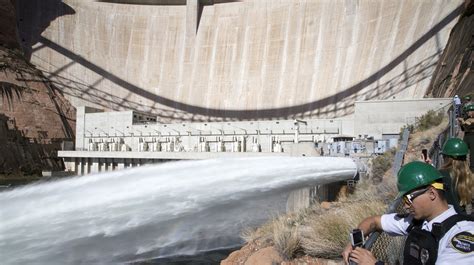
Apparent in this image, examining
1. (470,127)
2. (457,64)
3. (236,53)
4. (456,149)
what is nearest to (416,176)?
(456,149)

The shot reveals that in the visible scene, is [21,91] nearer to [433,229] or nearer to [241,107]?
[241,107]

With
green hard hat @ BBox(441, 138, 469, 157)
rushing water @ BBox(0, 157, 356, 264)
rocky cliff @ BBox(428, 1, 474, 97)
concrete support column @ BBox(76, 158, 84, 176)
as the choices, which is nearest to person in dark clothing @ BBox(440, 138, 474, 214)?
green hard hat @ BBox(441, 138, 469, 157)

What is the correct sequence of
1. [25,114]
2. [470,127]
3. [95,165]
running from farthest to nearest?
[25,114] < [95,165] < [470,127]

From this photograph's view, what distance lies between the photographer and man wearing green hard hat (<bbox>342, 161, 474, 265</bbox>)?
1.82 m

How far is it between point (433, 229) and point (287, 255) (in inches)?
132

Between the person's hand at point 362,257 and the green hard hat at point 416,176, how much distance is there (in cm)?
36

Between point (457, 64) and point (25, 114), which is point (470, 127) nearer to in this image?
point (457, 64)

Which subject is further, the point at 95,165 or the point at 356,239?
the point at 95,165

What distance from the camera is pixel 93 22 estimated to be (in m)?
39.8

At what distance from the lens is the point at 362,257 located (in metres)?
2.19

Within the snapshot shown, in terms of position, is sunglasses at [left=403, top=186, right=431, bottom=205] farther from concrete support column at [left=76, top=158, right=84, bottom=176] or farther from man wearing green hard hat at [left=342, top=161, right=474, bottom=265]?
concrete support column at [left=76, top=158, right=84, bottom=176]

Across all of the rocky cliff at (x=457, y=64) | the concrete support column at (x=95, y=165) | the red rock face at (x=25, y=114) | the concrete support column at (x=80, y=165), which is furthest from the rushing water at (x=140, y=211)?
the red rock face at (x=25, y=114)

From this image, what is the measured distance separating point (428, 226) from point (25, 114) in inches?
1425

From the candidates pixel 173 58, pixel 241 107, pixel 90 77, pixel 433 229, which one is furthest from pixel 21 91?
pixel 433 229
